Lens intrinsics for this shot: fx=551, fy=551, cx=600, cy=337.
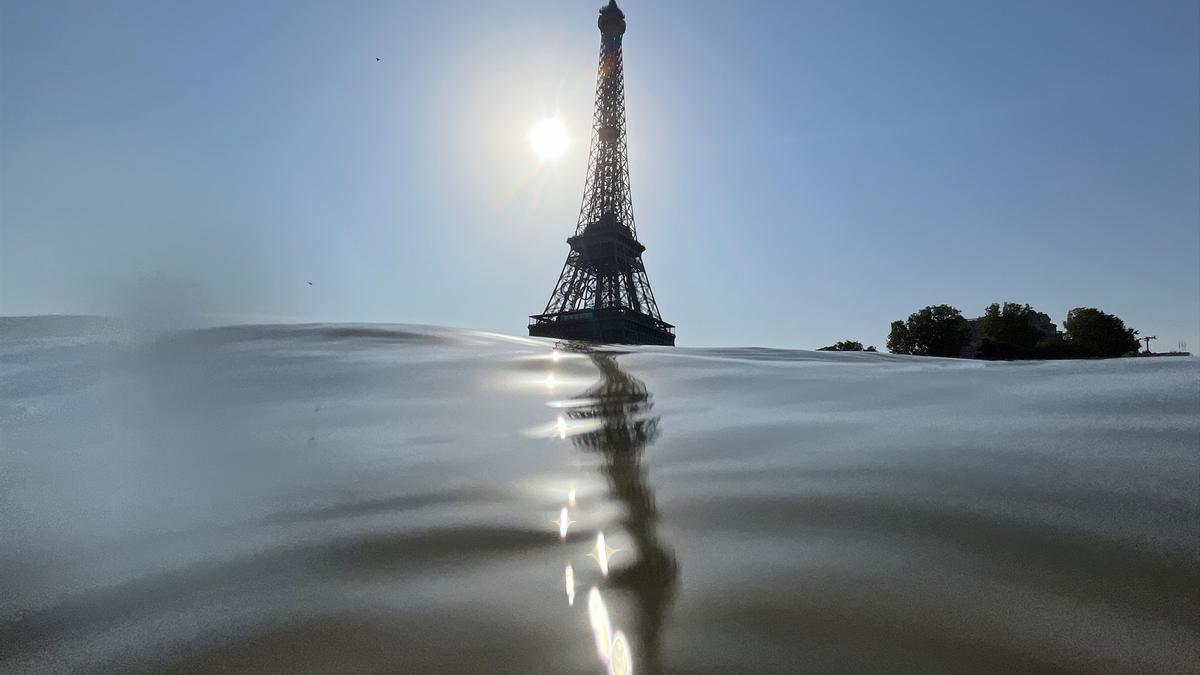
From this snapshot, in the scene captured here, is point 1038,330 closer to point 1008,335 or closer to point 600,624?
point 1008,335

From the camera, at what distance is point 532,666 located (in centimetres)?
61

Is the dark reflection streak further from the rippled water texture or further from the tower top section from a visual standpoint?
the tower top section

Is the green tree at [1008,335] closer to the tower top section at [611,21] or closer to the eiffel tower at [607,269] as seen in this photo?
the eiffel tower at [607,269]

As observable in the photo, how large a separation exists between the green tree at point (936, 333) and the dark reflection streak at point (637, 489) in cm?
4043

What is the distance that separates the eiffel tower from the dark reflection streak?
31.3 m

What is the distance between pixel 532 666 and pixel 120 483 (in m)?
1.33

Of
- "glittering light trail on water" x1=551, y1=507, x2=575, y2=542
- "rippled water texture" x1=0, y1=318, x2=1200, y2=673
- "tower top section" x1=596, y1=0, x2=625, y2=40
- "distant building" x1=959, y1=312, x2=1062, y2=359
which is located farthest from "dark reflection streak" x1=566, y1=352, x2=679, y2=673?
"tower top section" x1=596, y1=0, x2=625, y2=40

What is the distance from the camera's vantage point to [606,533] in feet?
3.21

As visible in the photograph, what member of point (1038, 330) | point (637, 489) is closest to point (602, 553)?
point (637, 489)

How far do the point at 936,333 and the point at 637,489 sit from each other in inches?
1704

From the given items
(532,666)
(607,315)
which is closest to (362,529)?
(532,666)

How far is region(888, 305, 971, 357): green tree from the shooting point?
123ft

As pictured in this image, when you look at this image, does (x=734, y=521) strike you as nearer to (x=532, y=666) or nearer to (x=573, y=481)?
(x=573, y=481)

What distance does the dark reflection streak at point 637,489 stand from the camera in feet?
2.26
